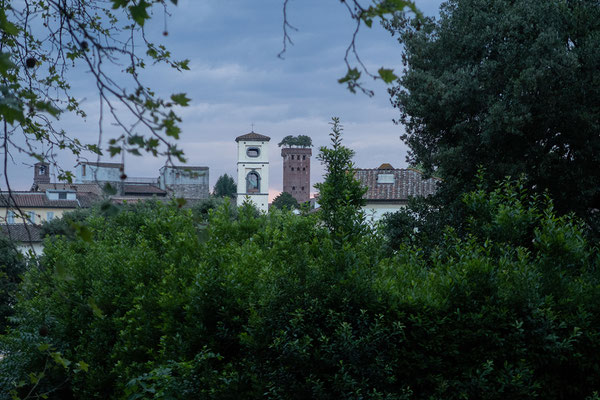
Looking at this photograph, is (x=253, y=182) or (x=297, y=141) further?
(x=297, y=141)

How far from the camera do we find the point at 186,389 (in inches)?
260

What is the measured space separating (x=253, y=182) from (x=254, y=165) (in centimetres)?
246

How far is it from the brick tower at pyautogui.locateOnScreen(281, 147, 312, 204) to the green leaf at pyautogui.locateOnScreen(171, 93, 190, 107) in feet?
347

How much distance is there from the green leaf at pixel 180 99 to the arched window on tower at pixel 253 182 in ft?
230

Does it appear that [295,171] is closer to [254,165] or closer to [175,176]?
[254,165]

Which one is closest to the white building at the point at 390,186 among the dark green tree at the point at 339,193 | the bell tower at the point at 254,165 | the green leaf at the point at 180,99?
the dark green tree at the point at 339,193

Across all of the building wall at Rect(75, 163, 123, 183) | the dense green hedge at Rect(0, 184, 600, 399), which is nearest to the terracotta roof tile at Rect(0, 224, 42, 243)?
the building wall at Rect(75, 163, 123, 183)

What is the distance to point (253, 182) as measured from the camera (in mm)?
73750

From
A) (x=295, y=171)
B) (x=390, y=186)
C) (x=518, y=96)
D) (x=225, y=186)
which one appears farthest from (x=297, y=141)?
(x=518, y=96)

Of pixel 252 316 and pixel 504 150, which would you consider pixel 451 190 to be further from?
pixel 252 316

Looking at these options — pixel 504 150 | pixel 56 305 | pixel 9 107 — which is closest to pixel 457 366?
pixel 9 107

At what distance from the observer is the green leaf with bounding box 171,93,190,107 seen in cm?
274

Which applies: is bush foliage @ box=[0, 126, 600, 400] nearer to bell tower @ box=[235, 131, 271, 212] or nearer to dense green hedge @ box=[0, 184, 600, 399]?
dense green hedge @ box=[0, 184, 600, 399]

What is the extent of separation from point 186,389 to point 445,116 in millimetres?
12054
